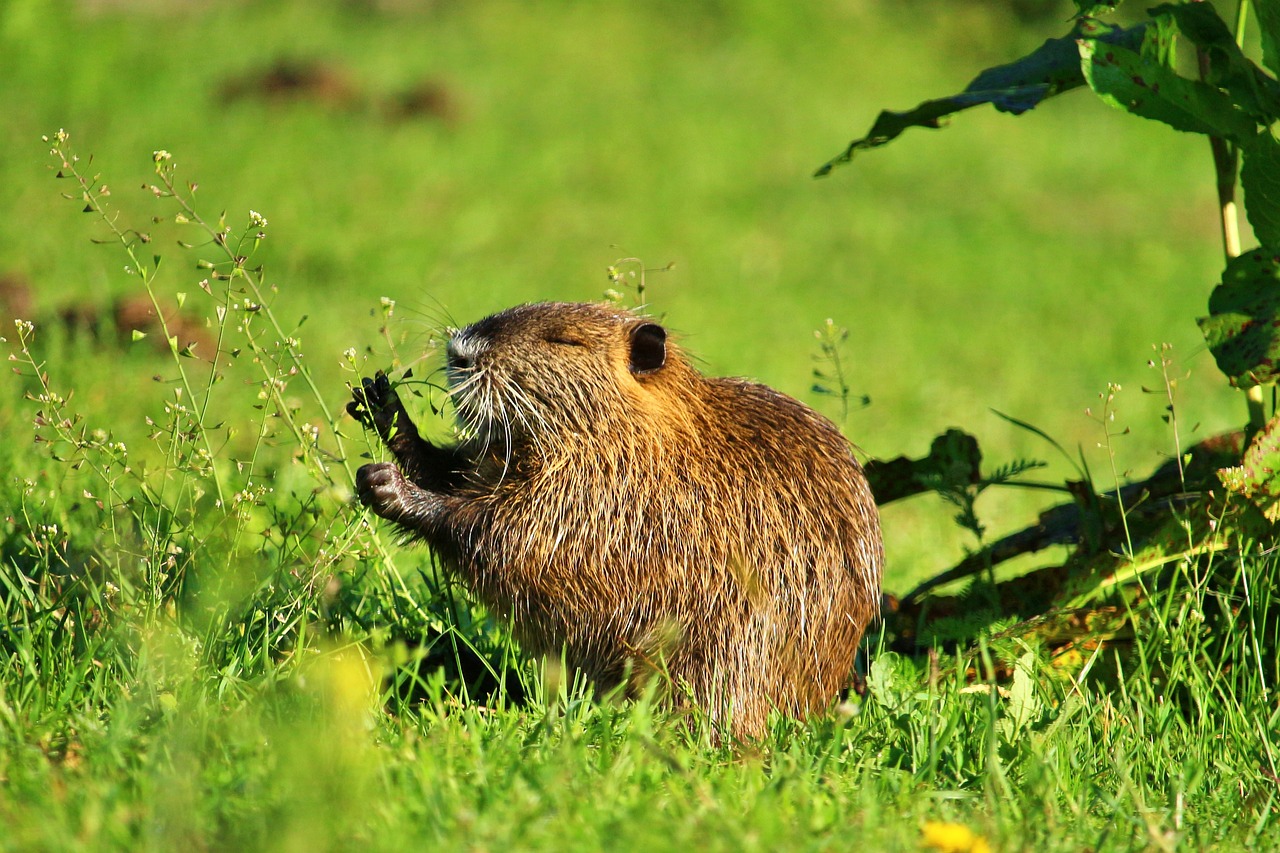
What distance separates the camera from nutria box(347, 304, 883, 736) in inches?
114

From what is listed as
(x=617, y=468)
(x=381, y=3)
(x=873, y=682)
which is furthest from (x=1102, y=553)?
(x=381, y=3)

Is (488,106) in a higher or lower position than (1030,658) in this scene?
higher

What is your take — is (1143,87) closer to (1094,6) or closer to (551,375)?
(1094,6)

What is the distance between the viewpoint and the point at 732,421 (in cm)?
313

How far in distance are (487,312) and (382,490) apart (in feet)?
13.2

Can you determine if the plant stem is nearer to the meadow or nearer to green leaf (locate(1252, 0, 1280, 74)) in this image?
green leaf (locate(1252, 0, 1280, 74))

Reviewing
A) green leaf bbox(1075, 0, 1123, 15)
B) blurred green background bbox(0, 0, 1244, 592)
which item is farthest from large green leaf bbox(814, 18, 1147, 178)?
blurred green background bbox(0, 0, 1244, 592)

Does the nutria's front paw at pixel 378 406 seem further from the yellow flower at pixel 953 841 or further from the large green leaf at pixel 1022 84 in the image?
the yellow flower at pixel 953 841

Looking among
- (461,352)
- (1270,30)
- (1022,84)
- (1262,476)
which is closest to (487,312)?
(461,352)

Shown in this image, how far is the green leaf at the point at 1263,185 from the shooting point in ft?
9.89

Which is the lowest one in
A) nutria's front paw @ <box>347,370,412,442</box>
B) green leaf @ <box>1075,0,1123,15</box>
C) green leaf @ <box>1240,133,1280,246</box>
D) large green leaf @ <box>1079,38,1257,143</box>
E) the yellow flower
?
the yellow flower

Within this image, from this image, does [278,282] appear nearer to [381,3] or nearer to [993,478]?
[993,478]

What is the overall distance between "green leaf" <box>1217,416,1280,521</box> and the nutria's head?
1.34 metres

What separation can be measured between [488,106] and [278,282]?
4334 millimetres
